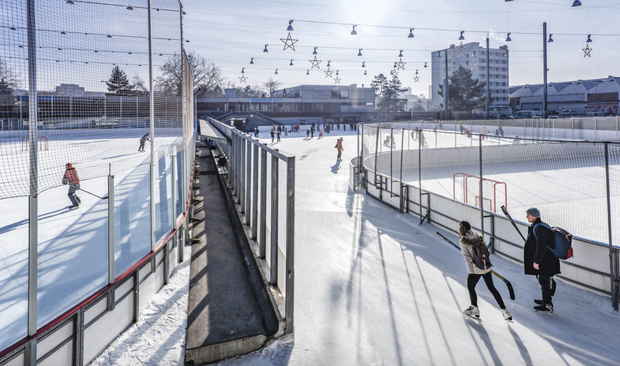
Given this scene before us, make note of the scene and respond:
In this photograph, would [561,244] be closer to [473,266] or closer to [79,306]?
[473,266]

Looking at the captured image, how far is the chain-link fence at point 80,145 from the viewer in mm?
2877

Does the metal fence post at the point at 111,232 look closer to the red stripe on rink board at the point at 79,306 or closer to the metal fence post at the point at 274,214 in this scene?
the red stripe on rink board at the point at 79,306

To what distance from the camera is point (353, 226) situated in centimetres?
1090

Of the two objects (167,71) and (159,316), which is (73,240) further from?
(167,71)

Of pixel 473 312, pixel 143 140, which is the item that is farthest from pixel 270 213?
pixel 473 312

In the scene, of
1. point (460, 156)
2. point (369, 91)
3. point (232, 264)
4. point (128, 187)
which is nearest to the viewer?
point (128, 187)

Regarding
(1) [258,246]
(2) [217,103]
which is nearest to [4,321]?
(1) [258,246]

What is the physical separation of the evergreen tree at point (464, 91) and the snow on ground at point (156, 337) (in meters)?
80.0

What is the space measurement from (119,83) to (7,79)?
1.54 m

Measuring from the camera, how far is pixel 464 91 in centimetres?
7719

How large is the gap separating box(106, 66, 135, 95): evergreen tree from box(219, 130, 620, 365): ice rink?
9.97 ft

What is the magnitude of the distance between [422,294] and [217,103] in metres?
69.5

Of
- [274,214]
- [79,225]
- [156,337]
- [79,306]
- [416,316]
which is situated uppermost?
[274,214]

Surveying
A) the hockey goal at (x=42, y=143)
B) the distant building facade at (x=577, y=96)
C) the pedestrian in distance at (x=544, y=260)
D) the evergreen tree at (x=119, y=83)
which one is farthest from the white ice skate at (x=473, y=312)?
the distant building facade at (x=577, y=96)
